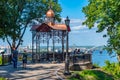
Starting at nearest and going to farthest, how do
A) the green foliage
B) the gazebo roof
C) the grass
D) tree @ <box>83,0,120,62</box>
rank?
the grass → tree @ <box>83,0,120,62</box> → the green foliage → the gazebo roof

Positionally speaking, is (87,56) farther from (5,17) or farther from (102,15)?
(5,17)

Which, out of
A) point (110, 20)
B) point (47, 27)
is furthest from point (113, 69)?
point (47, 27)

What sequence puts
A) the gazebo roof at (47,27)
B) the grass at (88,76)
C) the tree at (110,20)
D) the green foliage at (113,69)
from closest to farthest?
the grass at (88,76)
the tree at (110,20)
the green foliage at (113,69)
the gazebo roof at (47,27)

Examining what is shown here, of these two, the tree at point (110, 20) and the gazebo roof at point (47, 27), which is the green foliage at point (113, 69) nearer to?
the tree at point (110, 20)

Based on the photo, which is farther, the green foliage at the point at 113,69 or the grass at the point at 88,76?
the green foliage at the point at 113,69

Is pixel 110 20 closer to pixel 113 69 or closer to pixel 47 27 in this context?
pixel 113 69

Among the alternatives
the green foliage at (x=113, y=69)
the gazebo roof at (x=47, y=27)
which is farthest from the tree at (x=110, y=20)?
the gazebo roof at (x=47, y=27)

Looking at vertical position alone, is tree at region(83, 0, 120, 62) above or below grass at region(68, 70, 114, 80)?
above

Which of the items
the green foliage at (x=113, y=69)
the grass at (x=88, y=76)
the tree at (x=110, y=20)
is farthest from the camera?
the green foliage at (x=113, y=69)

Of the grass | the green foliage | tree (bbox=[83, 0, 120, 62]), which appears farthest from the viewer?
the green foliage

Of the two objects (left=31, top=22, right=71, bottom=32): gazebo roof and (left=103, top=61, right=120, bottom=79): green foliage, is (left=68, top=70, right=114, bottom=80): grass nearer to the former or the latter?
(left=103, top=61, right=120, bottom=79): green foliage

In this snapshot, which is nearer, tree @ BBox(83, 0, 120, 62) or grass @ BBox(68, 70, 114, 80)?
grass @ BBox(68, 70, 114, 80)

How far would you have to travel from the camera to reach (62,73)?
32.0m

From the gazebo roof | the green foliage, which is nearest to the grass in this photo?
the green foliage
